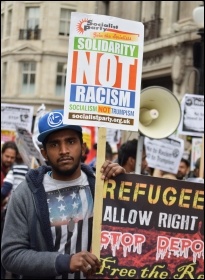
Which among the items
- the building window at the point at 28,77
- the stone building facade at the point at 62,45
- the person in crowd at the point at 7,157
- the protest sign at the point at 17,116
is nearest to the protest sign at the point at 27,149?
the person in crowd at the point at 7,157

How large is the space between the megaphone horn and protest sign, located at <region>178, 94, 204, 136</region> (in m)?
3.16

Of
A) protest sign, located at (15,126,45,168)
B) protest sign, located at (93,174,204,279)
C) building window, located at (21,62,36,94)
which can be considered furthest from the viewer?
building window, located at (21,62,36,94)

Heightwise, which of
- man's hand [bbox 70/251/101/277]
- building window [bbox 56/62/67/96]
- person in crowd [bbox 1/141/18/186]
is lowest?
man's hand [bbox 70/251/101/277]

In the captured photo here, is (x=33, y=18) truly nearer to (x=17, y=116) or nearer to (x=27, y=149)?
(x=17, y=116)

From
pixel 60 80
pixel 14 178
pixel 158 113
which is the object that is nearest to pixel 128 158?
pixel 158 113

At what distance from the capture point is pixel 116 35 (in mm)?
3672

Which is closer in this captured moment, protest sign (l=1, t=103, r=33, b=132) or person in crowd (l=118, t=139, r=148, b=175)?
person in crowd (l=118, t=139, r=148, b=175)

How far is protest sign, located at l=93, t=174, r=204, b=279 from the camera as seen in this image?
411cm

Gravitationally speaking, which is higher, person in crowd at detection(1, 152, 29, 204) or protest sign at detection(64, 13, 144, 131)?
protest sign at detection(64, 13, 144, 131)

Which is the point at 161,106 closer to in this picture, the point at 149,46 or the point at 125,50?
the point at 125,50

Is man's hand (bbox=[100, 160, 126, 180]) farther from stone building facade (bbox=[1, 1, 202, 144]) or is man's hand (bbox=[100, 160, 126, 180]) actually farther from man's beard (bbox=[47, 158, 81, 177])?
stone building facade (bbox=[1, 1, 202, 144])

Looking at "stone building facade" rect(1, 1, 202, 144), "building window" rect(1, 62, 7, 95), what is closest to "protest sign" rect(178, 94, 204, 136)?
"stone building facade" rect(1, 1, 202, 144)

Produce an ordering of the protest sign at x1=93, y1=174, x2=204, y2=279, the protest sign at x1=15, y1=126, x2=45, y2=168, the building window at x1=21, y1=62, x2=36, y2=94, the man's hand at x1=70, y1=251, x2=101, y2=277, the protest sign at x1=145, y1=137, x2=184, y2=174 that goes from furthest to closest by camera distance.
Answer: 1. the building window at x1=21, y1=62, x2=36, y2=94
2. the protest sign at x1=145, y1=137, x2=184, y2=174
3. the protest sign at x1=15, y1=126, x2=45, y2=168
4. the protest sign at x1=93, y1=174, x2=204, y2=279
5. the man's hand at x1=70, y1=251, x2=101, y2=277

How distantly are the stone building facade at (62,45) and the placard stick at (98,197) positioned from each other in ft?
52.8
